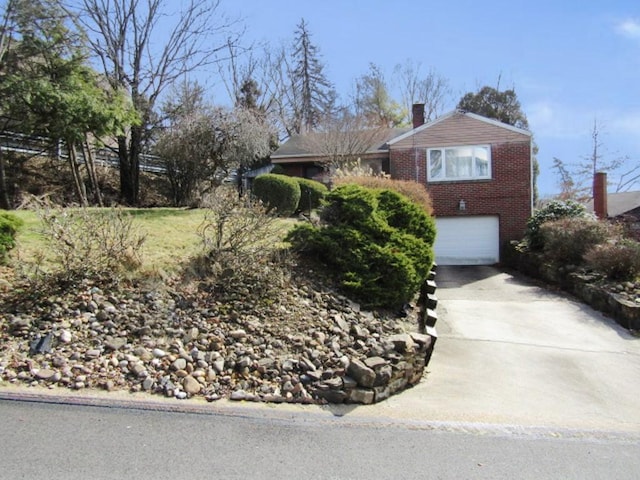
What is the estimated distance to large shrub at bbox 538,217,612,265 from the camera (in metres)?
12.2

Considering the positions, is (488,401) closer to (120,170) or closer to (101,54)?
(120,170)

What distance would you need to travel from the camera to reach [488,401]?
538cm

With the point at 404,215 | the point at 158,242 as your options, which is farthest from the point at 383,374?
the point at 158,242

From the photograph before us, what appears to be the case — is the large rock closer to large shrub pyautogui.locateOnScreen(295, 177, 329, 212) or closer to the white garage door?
large shrub pyautogui.locateOnScreen(295, 177, 329, 212)

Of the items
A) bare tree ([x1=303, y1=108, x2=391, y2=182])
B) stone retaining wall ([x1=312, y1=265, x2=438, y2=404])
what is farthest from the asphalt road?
bare tree ([x1=303, y1=108, x2=391, y2=182])

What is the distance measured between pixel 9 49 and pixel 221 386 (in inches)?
550

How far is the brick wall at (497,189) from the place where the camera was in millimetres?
16312

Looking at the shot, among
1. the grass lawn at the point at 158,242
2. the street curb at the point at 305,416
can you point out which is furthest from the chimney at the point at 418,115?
the street curb at the point at 305,416

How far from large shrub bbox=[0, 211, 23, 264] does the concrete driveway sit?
18.2ft

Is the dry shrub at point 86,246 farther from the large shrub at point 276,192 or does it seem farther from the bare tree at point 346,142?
the bare tree at point 346,142

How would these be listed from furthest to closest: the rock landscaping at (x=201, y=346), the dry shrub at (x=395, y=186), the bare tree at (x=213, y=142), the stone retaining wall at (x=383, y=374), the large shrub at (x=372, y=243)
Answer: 1. the bare tree at (x=213, y=142)
2. the dry shrub at (x=395, y=186)
3. the large shrub at (x=372, y=243)
4. the stone retaining wall at (x=383, y=374)
5. the rock landscaping at (x=201, y=346)

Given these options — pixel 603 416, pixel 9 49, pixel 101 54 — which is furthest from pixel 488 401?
pixel 101 54

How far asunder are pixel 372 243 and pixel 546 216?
1015 cm

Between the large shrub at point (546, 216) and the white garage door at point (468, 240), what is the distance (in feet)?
4.74
